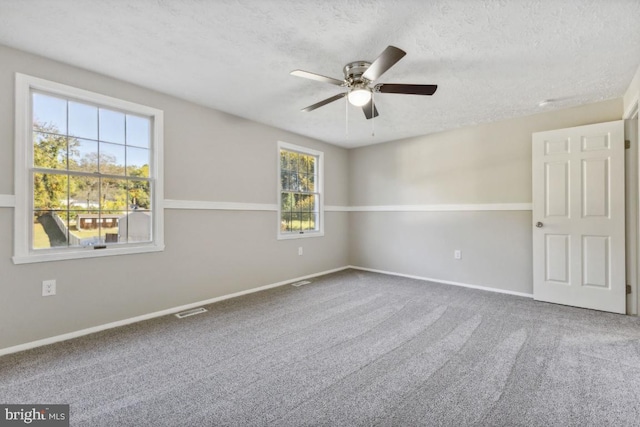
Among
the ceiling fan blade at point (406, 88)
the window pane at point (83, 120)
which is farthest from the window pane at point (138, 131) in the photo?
the ceiling fan blade at point (406, 88)

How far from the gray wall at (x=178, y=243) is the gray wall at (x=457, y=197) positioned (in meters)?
1.12

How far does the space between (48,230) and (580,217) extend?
5.37m

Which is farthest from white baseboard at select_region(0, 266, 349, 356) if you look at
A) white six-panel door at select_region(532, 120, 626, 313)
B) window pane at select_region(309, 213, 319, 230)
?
white six-panel door at select_region(532, 120, 626, 313)

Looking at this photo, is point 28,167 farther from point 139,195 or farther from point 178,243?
point 178,243

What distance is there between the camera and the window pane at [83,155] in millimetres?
2482

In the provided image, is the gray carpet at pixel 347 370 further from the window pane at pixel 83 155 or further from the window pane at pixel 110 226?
the window pane at pixel 83 155

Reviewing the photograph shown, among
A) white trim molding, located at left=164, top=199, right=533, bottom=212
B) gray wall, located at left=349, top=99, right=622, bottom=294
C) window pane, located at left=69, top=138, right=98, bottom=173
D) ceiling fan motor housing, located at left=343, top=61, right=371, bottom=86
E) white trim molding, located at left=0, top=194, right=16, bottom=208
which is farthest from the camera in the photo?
gray wall, located at left=349, top=99, right=622, bottom=294

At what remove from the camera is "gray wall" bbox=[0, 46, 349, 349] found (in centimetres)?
217

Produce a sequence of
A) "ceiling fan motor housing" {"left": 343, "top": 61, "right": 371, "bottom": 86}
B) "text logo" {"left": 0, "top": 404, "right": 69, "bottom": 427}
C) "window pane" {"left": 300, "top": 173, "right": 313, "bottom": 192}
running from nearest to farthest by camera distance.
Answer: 1. "text logo" {"left": 0, "top": 404, "right": 69, "bottom": 427}
2. "ceiling fan motor housing" {"left": 343, "top": 61, "right": 371, "bottom": 86}
3. "window pane" {"left": 300, "top": 173, "right": 313, "bottom": 192}

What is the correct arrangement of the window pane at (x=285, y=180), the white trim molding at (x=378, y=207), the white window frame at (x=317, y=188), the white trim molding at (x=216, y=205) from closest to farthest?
1. the white trim molding at (x=216, y=205)
2. the white trim molding at (x=378, y=207)
3. the white window frame at (x=317, y=188)
4. the window pane at (x=285, y=180)

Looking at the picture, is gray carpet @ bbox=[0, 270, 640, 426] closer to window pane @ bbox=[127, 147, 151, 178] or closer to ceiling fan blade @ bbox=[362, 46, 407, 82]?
window pane @ bbox=[127, 147, 151, 178]

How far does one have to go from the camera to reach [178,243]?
3.11m

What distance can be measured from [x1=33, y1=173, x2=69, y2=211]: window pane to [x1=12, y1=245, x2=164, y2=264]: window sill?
0.40 meters

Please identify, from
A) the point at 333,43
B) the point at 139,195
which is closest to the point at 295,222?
the point at 139,195
